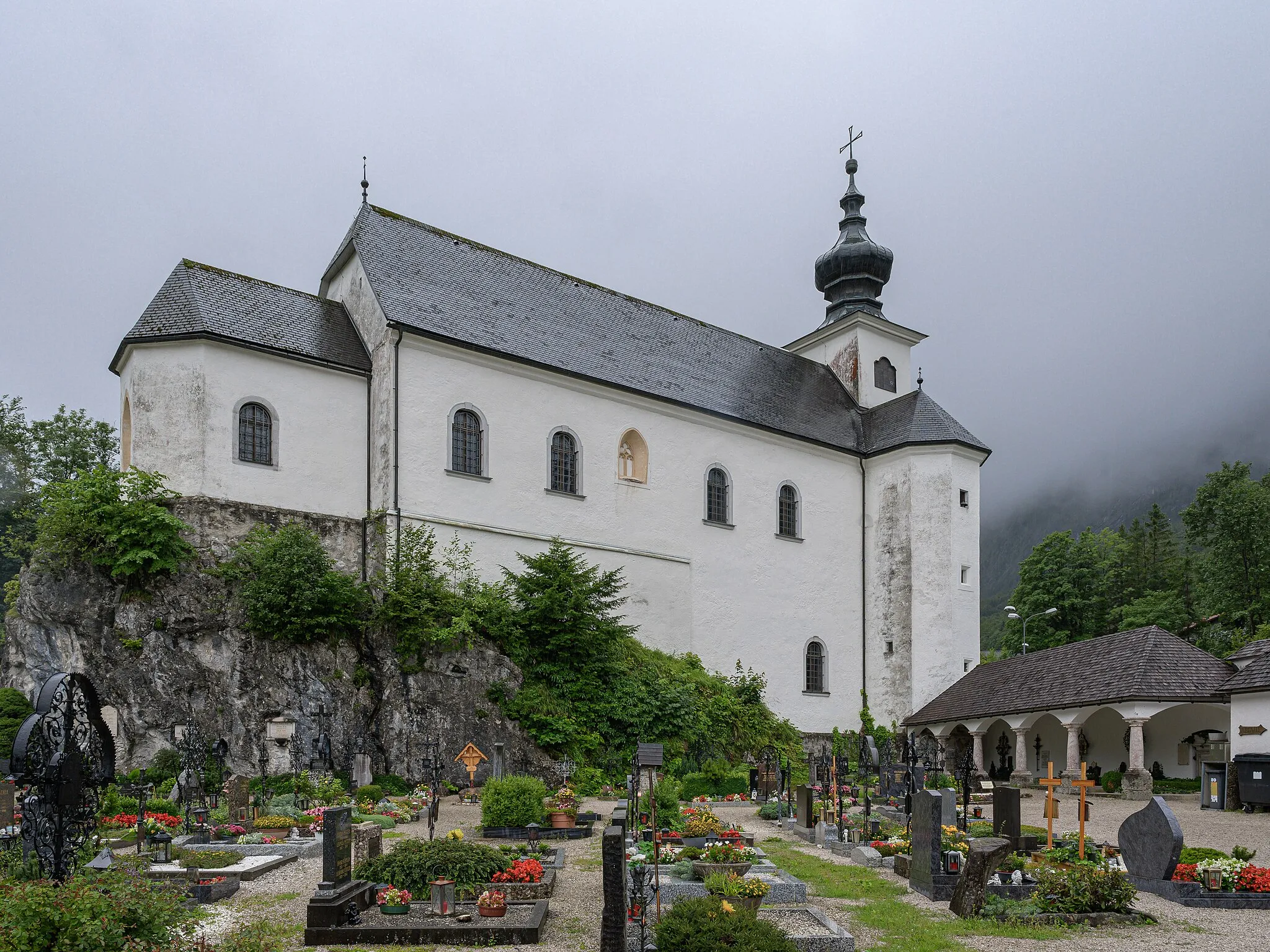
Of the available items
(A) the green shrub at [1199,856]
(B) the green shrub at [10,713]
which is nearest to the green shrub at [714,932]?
(A) the green shrub at [1199,856]

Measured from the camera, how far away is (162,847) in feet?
41.5

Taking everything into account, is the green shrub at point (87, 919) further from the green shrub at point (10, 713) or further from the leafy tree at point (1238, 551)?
the leafy tree at point (1238, 551)

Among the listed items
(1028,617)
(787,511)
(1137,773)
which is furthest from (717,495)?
(1028,617)

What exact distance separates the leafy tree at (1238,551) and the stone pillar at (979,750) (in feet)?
63.8

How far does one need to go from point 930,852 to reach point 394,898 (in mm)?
5695

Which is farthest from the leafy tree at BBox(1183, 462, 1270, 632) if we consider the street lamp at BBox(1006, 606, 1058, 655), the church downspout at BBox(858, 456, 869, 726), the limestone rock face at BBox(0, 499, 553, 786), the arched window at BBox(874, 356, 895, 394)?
the limestone rock face at BBox(0, 499, 553, 786)

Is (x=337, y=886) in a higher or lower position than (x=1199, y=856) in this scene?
higher

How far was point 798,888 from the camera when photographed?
1055cm

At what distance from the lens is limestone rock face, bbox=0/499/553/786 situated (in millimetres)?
20000

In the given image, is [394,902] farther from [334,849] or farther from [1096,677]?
[1096,677]

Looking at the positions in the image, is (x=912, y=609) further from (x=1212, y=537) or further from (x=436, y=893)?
(x=436, y=893)

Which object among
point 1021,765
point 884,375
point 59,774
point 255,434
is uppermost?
point 884,375

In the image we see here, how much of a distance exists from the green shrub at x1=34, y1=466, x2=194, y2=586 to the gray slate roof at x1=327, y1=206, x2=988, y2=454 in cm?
694

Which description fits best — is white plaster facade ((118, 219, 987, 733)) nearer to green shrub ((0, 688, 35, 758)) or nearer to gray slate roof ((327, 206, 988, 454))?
gray slate roof ((327, 206, 988, 454))
